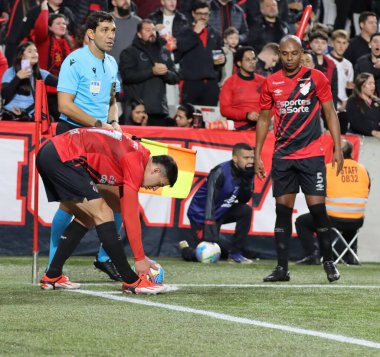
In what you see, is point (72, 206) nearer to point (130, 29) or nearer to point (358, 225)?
point (358, 225)

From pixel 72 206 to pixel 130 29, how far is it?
284 inches

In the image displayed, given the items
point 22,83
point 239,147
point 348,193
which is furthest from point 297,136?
point 22,83

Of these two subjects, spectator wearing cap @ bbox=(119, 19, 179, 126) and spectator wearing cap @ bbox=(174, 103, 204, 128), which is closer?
spectator wearing cap @ bbox=(174, 103, 204, 128)

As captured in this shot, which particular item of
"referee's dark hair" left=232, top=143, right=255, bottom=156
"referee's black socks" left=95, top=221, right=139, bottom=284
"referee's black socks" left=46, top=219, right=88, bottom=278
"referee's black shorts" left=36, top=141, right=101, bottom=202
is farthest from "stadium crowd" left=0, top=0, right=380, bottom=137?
"referee's black socks" left=95, top=221, right=139, bottom=284

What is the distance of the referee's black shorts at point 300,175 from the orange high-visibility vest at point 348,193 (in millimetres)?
3144

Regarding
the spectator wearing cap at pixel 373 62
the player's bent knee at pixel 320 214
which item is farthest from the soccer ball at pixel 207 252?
the spectator wearing cap at pixel 373 62

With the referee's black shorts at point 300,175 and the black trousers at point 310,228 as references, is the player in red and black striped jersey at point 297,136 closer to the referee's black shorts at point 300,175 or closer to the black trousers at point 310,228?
the referee's black shorts at point 300,175

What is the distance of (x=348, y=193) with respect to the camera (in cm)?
1330

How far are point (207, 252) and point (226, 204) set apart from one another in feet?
2.61

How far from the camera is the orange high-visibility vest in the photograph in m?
13.3

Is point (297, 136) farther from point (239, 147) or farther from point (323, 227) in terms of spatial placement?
point (239, 147)

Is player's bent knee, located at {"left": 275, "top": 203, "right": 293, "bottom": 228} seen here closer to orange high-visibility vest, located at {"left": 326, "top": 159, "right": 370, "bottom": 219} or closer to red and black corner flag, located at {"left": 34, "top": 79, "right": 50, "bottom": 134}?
red and black corner flag, located at {"left": 34, "top": 79, "right": 50, "bottom": 134}

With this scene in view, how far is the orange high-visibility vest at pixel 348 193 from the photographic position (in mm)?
13289

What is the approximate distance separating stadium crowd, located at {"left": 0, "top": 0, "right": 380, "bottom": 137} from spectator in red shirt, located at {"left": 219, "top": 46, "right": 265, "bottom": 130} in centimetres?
1
